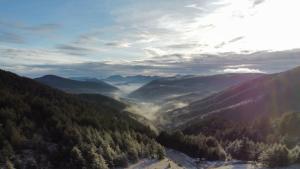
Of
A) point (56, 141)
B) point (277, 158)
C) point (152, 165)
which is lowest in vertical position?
point (152, 165)

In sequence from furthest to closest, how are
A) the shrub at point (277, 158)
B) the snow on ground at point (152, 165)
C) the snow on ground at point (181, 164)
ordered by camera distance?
the shrub at point (277, 158) < the snow on ground at point (181, 164) < the snow on ground at point (152, 165)

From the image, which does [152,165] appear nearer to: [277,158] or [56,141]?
[56,141]

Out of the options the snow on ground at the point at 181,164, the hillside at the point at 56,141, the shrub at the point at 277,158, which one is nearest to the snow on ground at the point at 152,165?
the snow on ground at the point at 181,164

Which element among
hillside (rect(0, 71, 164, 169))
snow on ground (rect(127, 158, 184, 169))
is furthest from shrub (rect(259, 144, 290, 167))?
hillside (rect(0, 71, 164, 169))

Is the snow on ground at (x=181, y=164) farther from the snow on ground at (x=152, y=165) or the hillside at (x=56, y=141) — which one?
the hillside at (x=56, y=141)

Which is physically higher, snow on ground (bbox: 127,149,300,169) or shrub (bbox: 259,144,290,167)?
shrub (bbox: 259,144,290,167)

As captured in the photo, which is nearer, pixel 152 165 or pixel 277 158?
pixel 152 165

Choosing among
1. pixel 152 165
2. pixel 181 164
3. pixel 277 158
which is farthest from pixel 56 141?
pixel 277 158

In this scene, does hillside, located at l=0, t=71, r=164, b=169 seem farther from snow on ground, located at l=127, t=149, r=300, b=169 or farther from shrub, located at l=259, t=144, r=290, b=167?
shrub, located at l=259, t=144, r=290, b=167

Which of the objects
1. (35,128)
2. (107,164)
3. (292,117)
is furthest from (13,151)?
(292,117)

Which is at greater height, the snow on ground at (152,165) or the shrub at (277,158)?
the shrub at (277,158)

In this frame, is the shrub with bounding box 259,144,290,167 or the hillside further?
the shrub with bounding box 259,144,290,167

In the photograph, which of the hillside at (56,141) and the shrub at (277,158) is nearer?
the hillside at (56,141)
